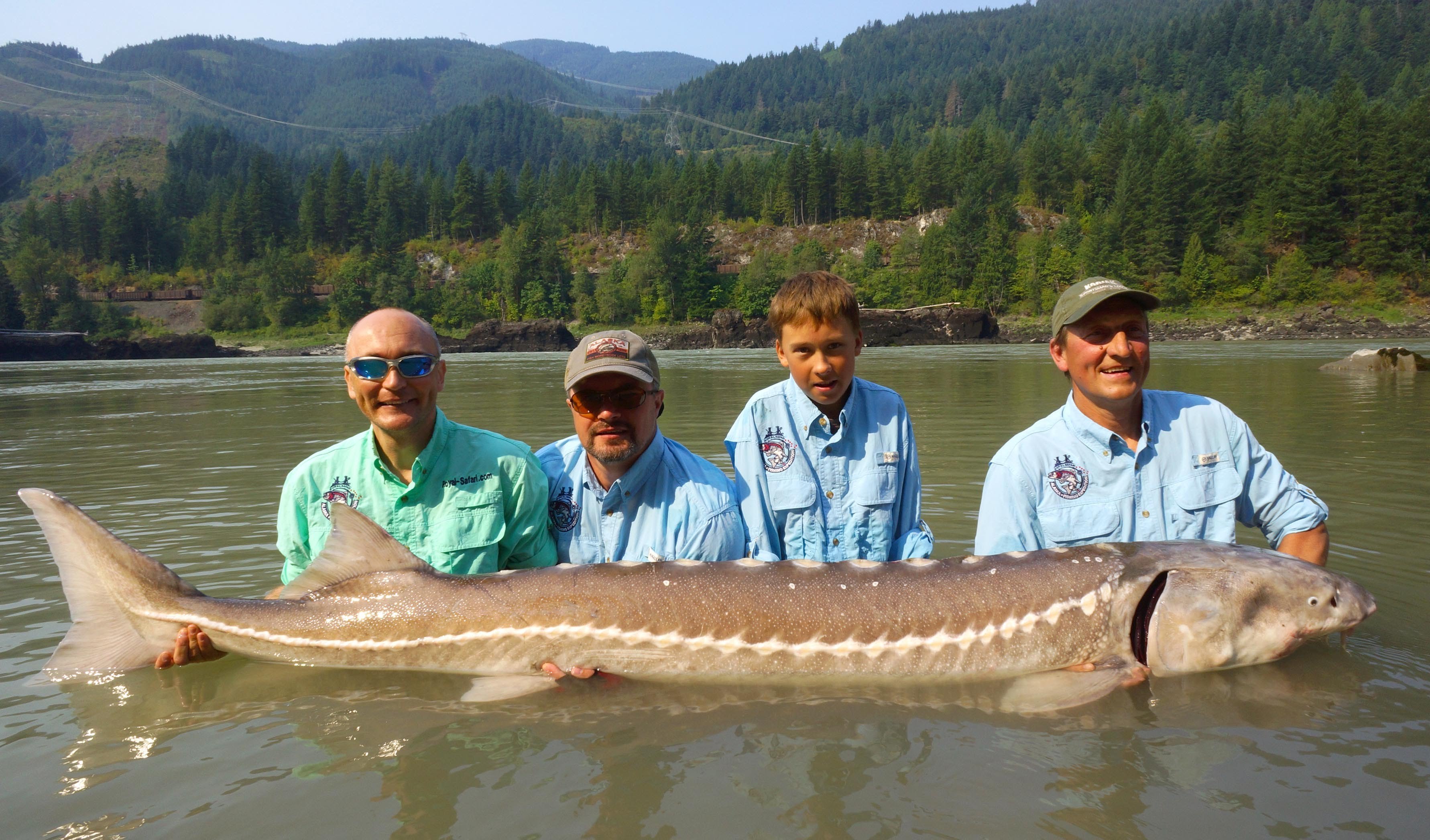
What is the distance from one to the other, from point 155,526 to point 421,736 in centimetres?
579

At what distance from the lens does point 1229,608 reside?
3787 millimetres

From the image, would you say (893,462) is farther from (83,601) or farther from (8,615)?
(8,615)

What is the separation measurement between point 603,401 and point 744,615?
1.27m

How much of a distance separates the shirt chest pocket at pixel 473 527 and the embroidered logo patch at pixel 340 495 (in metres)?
0.45

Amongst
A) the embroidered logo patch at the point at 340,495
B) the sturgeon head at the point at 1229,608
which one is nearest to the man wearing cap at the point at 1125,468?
the sturgeon head at the point at 1229,608

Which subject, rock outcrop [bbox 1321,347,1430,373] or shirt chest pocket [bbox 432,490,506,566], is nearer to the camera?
shirt chest pocket [bbox 432,490,506,566]

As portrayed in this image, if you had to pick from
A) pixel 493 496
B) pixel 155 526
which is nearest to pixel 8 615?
pixel 155 526

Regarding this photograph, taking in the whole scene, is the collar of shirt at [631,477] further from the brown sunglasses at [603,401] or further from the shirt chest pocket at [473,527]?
the shirt chest pocket at [473,527]

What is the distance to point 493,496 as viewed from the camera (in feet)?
15.3

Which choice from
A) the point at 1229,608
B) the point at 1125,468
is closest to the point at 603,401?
the point at 1125,468

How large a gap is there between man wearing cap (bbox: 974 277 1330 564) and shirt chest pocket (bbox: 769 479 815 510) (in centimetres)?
90

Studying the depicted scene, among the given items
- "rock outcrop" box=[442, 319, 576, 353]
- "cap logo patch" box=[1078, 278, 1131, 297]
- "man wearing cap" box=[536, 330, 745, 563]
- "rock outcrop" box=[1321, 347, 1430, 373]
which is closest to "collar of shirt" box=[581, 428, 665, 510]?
"man wearing cap" box=[536, 330, 745, 563]

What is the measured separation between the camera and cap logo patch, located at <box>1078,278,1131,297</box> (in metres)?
4.12

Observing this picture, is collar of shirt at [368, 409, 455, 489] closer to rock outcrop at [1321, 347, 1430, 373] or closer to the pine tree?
rock outcrop at [1321, 347, 1430, 373]
